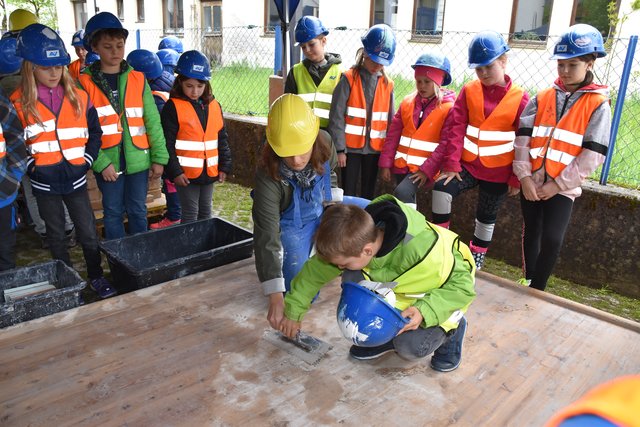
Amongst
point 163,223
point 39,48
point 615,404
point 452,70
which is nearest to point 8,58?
point 39,48

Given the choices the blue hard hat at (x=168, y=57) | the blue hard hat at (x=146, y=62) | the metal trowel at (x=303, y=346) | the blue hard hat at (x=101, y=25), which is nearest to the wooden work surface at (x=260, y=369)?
the metal trowel at (x=303, y=346)

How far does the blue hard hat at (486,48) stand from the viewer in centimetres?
298

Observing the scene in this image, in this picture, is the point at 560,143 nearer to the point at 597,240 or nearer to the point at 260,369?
the point at 597,240

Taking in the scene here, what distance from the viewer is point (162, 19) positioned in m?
17.1

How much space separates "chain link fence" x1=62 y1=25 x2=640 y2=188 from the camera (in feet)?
12.7

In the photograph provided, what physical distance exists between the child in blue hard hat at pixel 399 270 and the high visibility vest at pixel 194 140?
1.84 meters

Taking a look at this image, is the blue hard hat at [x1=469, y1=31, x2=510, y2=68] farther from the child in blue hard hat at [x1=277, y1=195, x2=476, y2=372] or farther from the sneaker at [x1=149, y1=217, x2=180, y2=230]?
the sneaker at [x1=149, y1=217, x2=180, y2=230]

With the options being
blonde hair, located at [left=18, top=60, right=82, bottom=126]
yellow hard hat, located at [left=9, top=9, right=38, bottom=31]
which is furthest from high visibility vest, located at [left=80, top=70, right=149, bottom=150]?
yellow hard hat, located at [left=9, top=9, right=38, bottom=31]

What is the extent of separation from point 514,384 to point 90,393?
5.34 ft

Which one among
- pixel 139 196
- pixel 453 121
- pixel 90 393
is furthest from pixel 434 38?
pixel 90 393

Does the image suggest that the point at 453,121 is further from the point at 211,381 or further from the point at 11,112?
the point at 11,112

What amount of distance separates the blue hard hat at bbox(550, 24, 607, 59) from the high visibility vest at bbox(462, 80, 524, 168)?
0.45 m

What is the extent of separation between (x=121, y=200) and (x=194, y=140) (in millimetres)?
629

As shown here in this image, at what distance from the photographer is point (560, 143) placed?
2893 millimetres
